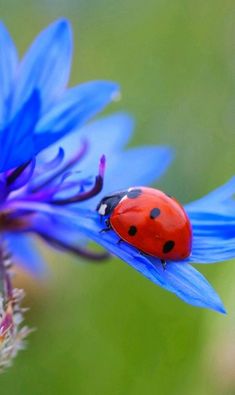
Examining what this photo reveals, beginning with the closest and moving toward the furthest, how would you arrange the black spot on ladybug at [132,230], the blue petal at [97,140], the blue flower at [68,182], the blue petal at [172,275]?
the blue petal at [172,275] < the black spot on ladybug at [132,230] < the blue flower at [68,182] < the blue petal at [97,140]

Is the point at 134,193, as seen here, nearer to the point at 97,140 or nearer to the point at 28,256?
the point at 97,140

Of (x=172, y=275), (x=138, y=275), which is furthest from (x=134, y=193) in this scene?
(x=138, y=275)

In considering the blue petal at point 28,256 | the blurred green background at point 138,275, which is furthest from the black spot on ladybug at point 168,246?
the blue petal at point 28,256

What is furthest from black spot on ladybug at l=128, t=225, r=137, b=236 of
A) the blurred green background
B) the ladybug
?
the blurred green background

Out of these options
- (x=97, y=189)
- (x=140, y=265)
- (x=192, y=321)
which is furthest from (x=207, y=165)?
(x=140, y=265)

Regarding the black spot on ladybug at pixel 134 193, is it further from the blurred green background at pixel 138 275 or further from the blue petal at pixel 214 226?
the blurred green background at pixel 138 275

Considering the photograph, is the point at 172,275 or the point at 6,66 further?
the point at 6,66

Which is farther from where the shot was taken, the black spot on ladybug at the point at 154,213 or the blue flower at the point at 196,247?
the black spot on ladybug at the point at 154,213

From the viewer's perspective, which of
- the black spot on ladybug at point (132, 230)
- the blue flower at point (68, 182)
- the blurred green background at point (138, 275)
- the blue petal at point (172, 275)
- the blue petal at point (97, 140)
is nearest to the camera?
the blue petal at point (172, 275)

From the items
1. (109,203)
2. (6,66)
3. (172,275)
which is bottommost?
(172,275)
